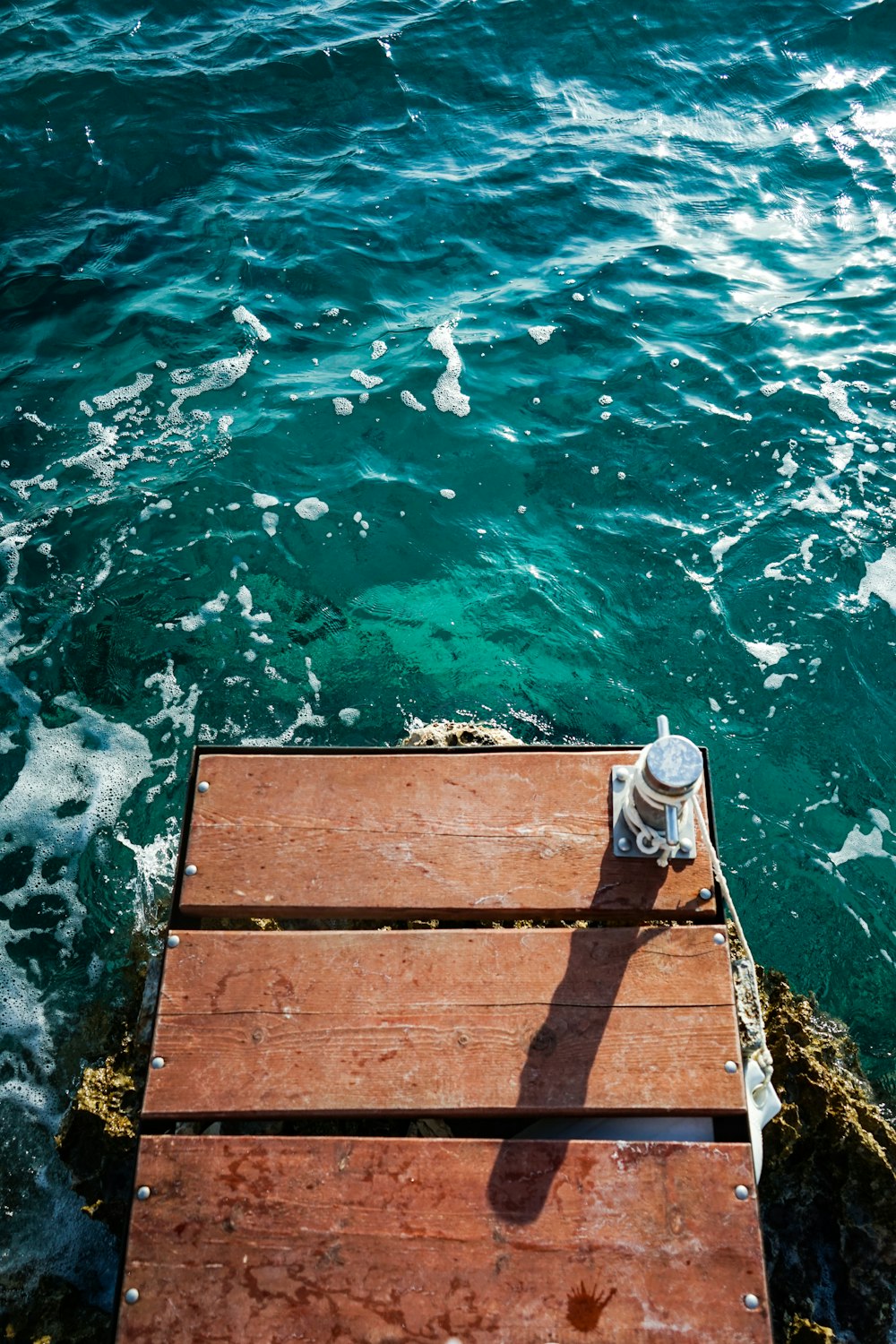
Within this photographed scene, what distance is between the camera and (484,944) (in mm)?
3189

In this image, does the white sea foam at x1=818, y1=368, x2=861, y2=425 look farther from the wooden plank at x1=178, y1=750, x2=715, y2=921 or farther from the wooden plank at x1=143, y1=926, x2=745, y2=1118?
the wooden plank at x1=143, y1=926, x2=745, y2=1118

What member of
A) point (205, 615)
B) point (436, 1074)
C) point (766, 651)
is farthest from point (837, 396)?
point (436, 1074)

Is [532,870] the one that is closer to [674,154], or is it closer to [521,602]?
[521,602]

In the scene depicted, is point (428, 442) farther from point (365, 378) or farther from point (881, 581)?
point (881, 581)

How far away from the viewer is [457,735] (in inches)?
191

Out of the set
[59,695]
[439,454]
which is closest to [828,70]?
[439,454]

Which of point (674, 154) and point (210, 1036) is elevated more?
point (674, 154)

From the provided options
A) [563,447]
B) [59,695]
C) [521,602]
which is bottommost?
[59,695]

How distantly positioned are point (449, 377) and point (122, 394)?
2619mm

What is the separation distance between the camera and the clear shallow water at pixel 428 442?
202 inches

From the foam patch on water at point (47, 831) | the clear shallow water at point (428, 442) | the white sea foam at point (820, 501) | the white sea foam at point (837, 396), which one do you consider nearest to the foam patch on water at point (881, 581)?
the clear shallow water at point (428, 442)

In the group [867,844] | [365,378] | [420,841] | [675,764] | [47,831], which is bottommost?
[47,831]

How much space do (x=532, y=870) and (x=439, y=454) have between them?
13.9ft

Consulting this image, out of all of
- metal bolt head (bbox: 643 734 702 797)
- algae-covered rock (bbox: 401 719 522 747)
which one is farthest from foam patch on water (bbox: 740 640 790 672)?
metal bolt head (bbox: 643 734 702 797)
